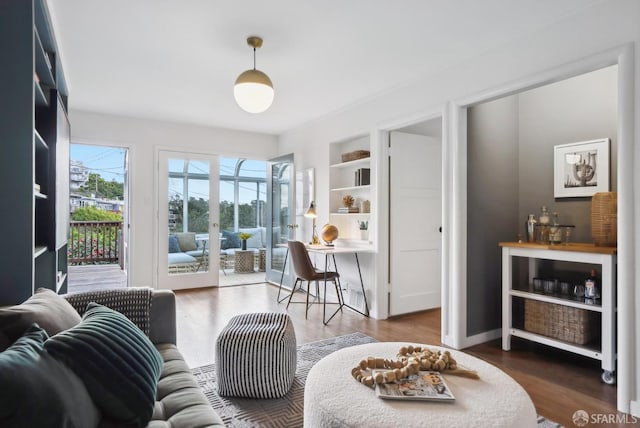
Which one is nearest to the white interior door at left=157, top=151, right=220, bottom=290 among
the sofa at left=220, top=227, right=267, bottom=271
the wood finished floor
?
the wood finished floor

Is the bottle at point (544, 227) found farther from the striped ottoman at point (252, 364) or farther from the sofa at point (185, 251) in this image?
the sofa at point (185, 251)

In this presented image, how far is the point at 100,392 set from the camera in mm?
1131

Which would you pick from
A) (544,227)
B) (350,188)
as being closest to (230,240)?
(350,188)

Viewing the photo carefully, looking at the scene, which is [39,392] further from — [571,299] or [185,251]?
[185,251]

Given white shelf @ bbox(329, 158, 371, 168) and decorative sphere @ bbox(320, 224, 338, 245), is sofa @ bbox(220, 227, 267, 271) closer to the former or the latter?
decorative sphere @ bbox(320, 224, 338, 245)

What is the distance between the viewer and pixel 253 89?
2.62 metres

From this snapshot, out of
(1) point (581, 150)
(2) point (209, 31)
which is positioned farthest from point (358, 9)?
(1) point (581, 150)

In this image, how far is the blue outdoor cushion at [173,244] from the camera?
17.2ft

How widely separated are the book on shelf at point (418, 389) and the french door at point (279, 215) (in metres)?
4.03

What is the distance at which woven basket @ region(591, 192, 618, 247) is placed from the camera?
2.57 m

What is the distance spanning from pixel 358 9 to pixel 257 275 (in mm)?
5312

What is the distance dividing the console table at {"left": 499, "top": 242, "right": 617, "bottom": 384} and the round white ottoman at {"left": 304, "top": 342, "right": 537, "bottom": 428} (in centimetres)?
147

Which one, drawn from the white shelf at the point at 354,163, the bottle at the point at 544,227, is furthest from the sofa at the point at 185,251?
the bottle at the point at 544,227

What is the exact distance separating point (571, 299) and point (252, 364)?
2.39 metres
